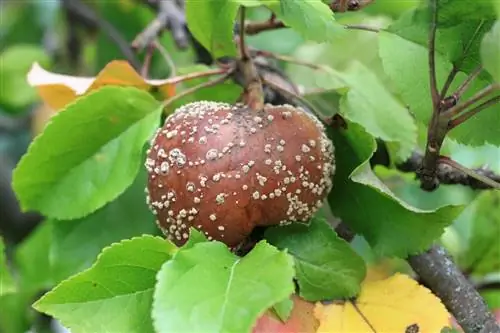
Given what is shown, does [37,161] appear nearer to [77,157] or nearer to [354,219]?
[77,157]

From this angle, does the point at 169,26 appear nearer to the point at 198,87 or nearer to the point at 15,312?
the point at 198,87

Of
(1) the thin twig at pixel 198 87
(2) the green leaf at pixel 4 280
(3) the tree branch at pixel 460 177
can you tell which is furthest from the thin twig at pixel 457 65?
(2) the green leaf at pixel 4 280

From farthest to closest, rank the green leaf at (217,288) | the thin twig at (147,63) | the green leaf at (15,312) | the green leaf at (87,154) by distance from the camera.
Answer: the green leaf at (15,312), the thin twig at (147,63), the green leaf at (87,154), the green leaf at (217,288)

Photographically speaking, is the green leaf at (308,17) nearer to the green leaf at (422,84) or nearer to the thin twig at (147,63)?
the green leaf at (422,84)

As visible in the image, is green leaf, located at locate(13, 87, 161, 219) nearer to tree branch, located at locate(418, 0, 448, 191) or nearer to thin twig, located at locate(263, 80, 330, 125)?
thin twig, located at locate(263, 80, 330, 125)

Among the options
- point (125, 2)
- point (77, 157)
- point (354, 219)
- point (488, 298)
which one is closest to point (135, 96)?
point (77, 157)

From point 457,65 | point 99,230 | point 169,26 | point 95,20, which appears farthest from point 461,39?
point 95,20

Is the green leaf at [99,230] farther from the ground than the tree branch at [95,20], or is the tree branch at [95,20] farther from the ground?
the green leaf at [99,230]
